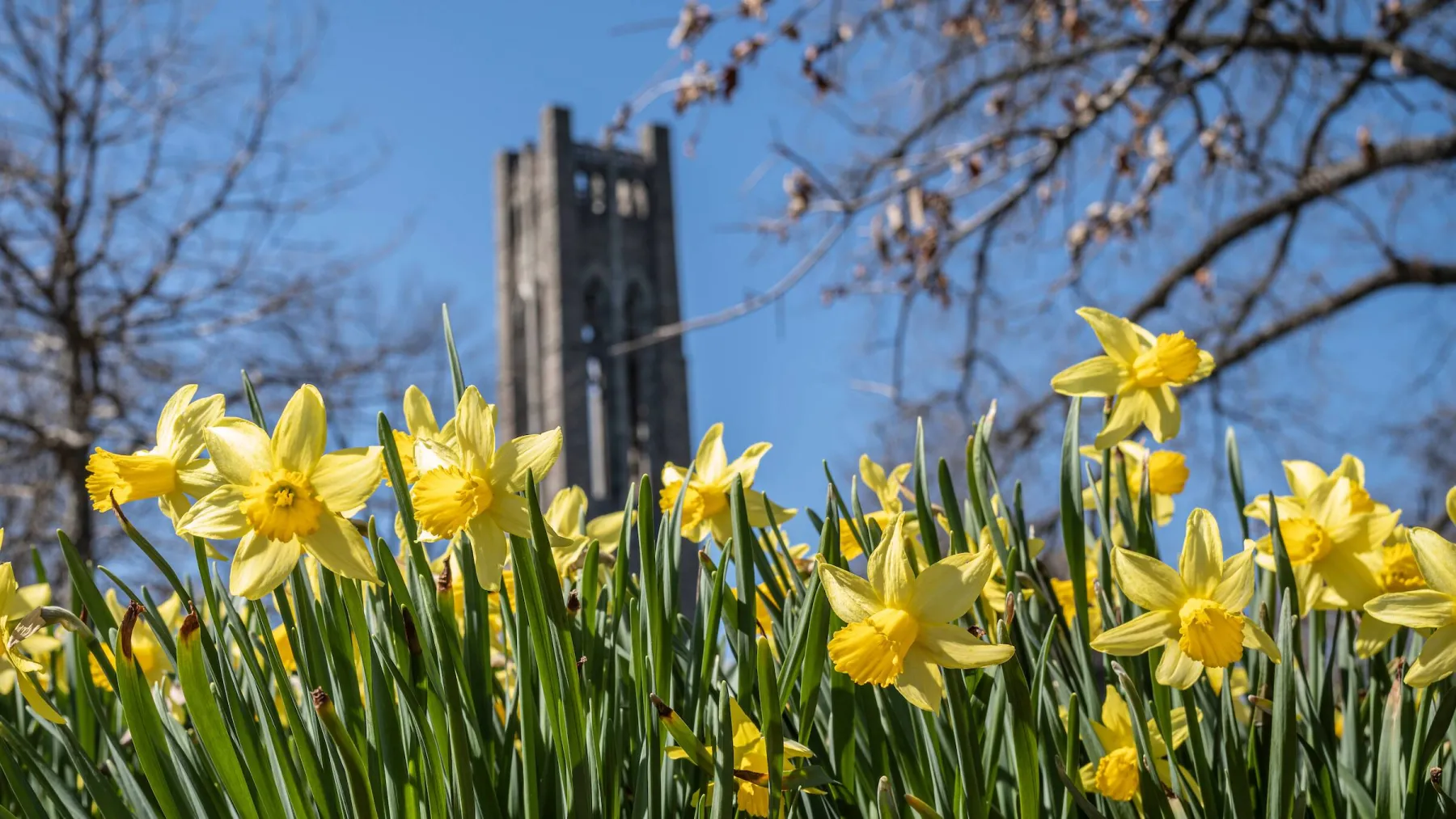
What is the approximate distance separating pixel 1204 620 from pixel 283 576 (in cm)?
49

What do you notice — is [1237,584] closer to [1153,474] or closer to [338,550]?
[1153,474]

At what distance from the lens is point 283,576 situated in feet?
1.91

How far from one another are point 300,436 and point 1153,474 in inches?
Result: 25.0

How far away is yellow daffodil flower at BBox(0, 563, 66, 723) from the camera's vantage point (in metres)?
0.59

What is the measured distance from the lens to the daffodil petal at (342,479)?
581 millimetres

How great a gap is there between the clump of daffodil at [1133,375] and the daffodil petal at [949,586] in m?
0.22

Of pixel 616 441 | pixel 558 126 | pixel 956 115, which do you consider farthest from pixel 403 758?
pixel 558 126

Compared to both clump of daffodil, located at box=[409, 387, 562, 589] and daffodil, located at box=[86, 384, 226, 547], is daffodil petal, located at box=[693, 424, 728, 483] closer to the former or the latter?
clump of daffodil, located at box=[409, 387, 562, 589]

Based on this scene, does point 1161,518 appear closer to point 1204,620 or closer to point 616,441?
point 1204,620

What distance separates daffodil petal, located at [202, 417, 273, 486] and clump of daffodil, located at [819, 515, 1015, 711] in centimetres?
30

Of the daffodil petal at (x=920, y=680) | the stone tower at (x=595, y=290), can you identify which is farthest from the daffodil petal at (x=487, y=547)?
the stone tower at (x=595, y=290)

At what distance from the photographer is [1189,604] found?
61cm

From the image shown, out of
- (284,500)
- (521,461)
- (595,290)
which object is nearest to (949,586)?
(521,461)

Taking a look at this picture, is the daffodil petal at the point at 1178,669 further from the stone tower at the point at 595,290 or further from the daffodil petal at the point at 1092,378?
the stone tower at the point at 595,290
